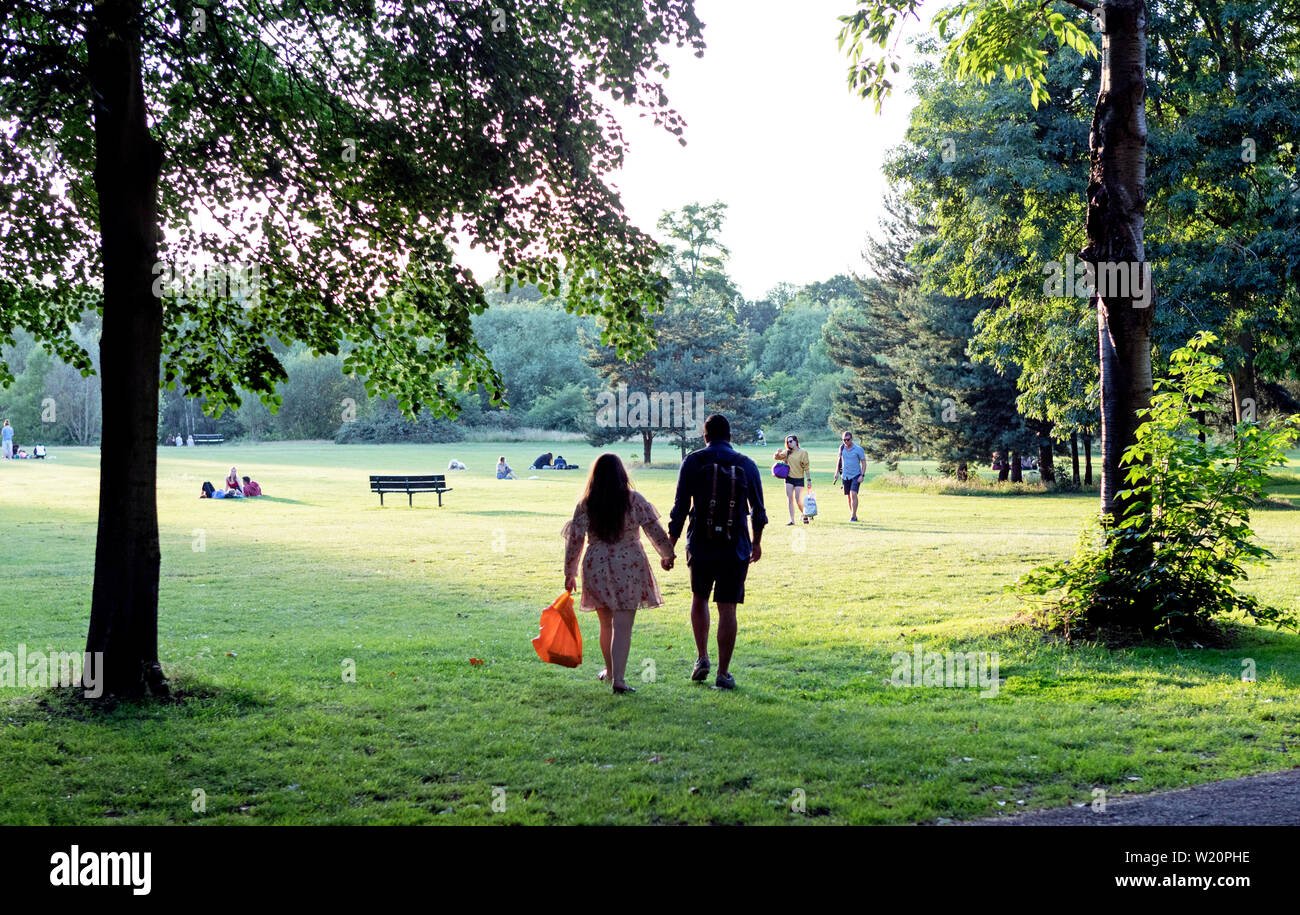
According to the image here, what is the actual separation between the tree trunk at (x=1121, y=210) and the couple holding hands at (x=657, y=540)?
3.48 metres

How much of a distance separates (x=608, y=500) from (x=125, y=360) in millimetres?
3363

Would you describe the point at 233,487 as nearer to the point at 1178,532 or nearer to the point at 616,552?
the point at 616,552

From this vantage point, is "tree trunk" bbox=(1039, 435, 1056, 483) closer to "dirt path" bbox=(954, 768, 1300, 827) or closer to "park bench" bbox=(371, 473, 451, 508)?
"park bench" bbox=(371, 473, 451, 508)

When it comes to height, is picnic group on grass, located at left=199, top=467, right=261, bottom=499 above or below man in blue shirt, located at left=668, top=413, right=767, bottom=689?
below

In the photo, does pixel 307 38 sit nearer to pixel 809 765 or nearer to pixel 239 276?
pixel 239 276

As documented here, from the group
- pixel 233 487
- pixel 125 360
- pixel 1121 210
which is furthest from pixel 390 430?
pixel 1121 210

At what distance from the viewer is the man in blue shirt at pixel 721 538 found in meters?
7.29

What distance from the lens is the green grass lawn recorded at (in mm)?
5078

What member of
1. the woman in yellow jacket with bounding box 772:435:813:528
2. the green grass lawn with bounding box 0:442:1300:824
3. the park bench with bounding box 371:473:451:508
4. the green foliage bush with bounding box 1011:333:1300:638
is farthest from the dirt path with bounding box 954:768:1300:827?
the park bench with bounding box 371:473:451:508

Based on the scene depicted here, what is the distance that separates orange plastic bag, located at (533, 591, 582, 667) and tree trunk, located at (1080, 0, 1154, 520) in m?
4.75

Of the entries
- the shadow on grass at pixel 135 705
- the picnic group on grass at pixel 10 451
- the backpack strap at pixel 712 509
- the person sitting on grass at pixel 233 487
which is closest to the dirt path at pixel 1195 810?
the backpack strap at pixel 712 509

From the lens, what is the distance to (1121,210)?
8672 millimetres

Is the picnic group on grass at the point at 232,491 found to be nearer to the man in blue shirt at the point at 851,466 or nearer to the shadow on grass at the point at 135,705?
the man in blue shirt at the point at 851,466

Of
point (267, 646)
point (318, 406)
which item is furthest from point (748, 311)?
point (267, 646)
